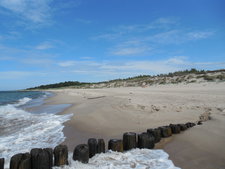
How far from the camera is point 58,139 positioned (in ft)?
16.2

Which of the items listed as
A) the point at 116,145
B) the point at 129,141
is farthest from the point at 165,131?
the point at 116,145

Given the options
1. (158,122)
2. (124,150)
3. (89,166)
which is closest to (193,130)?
(158,122)

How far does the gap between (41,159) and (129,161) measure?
1.55m

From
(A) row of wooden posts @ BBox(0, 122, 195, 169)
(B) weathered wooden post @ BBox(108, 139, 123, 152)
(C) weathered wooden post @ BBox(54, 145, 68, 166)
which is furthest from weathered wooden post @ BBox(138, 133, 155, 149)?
(C) weathered wooden post @ BBox(54, 145, 68, 166)

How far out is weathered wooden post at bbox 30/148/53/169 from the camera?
2.95 meters

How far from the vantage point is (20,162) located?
2.85 m

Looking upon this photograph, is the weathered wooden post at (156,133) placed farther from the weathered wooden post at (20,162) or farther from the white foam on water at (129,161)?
the weathered wooden post at (20,162)

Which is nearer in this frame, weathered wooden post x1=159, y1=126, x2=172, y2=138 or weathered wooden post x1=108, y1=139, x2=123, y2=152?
weathered wooden post x1=108, y1=139, x2=123, y2=152

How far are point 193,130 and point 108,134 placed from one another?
2.29 m

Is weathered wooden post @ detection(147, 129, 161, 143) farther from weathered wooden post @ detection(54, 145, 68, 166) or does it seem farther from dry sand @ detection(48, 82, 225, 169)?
weathered wooden post @ detection(54, 145, 68, 166)

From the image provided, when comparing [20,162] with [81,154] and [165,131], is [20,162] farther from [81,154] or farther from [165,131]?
[165,131]

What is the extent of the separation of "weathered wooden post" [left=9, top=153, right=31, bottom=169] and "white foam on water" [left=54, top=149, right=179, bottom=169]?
1.98ft

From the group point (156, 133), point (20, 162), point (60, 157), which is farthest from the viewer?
point (156, 133)

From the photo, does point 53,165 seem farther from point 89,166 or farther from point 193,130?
point 193,130
